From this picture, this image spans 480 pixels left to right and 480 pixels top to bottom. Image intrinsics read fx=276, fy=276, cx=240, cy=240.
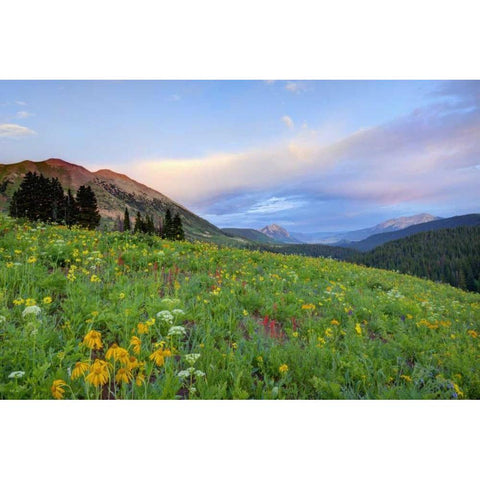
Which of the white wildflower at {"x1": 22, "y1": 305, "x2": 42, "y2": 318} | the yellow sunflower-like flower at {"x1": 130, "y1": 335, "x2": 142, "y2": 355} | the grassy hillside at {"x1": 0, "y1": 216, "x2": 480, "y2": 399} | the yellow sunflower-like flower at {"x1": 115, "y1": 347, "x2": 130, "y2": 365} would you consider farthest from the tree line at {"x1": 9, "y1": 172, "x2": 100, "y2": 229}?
the yellow sunflower-like flower at {"x1": 115, "y1": 347, "x2": 130, "y2": 365}

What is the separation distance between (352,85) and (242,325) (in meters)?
5.29

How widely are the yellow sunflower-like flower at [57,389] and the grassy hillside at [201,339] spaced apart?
1 cm

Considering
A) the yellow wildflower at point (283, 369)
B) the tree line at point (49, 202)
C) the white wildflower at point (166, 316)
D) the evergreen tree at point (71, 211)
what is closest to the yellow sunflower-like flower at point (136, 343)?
the white wildflower at point (166, 316)

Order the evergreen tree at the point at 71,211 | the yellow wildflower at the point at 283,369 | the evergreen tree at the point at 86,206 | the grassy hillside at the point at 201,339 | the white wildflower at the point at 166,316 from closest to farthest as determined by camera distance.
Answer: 1. the grassy hillside at the point at 201,339
2. the yellow wildflower at the point at 283,369
3. the white wildflower at the point at 166,316
4. the evergreen tree at the point at 71,211
5. the evergreen tree at the point at 86,206

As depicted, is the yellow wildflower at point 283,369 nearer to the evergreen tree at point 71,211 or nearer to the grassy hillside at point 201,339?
the grassy hillside at point 201,339

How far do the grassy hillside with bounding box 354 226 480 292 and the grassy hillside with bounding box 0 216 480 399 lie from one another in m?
99.3

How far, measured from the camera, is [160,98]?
6141 millimetres

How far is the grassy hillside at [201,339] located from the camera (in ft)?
8.36

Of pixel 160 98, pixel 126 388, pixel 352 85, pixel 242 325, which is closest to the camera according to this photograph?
pixel 126 388

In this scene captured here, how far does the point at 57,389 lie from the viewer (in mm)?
2271

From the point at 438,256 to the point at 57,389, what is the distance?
5740 inches
